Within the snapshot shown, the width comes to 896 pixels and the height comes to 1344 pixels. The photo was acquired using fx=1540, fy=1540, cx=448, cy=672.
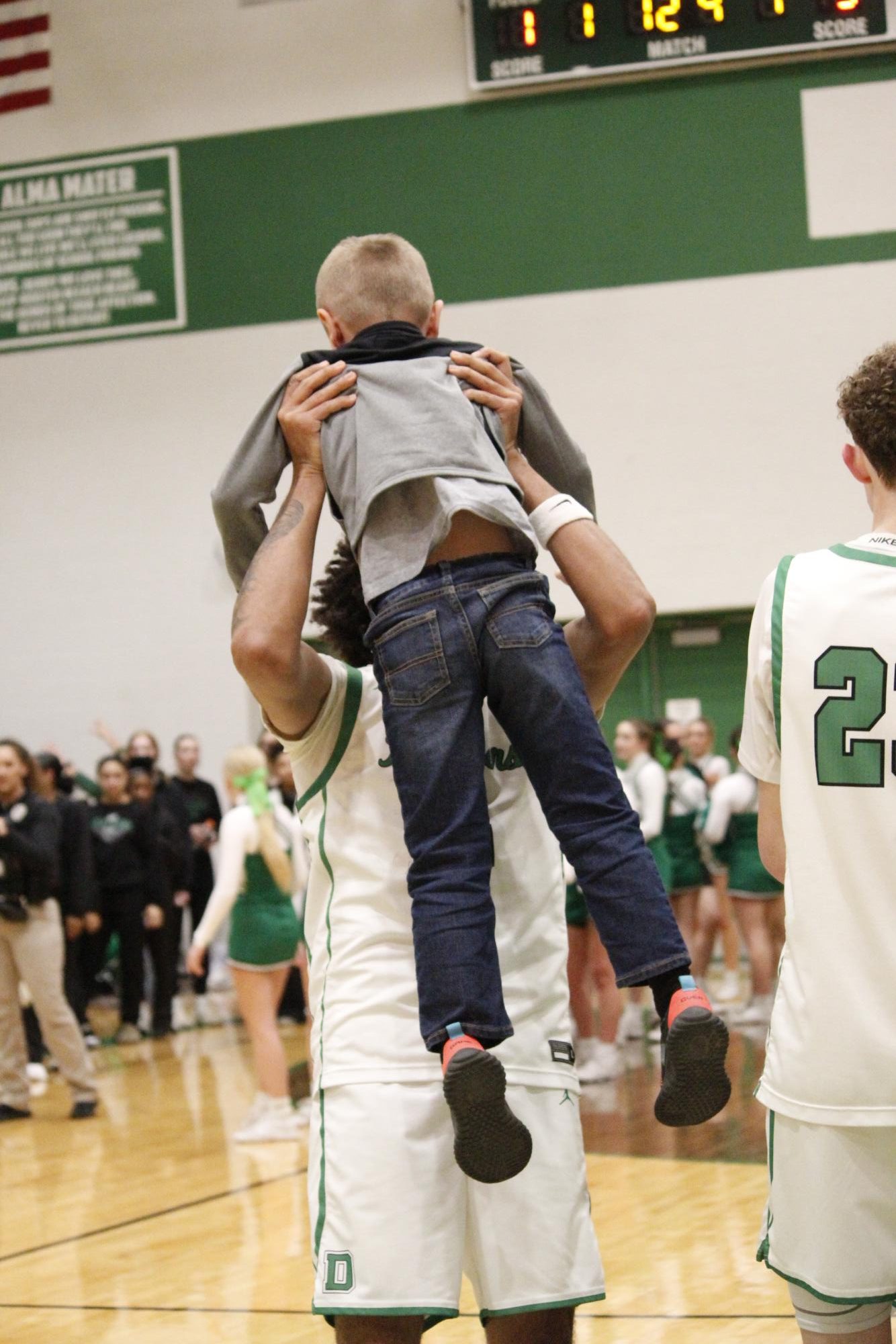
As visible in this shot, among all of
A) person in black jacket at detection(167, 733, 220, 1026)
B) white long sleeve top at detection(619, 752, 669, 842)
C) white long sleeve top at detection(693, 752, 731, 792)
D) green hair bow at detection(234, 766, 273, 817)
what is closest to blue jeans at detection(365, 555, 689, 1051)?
→ green hair bow at detection(234, 766, 273, 817)

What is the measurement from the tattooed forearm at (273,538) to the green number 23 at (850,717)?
0.78 metres

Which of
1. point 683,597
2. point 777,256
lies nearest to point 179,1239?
point 683,597

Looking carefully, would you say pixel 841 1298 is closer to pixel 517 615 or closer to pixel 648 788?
pixel 517 615

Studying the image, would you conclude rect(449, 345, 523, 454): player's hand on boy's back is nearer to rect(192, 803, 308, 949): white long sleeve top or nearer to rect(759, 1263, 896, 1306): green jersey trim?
Answer: rect(759, 1263, 896, 1306): green jersey trim

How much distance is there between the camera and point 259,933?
266 inches

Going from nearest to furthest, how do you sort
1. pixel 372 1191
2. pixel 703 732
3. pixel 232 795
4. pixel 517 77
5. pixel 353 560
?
1. pixel 372 1191
2. pixel 353 560
3. pixel 232 795
4. pixel 703 732
5. pixel 517 77

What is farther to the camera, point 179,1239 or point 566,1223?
point 179,1239

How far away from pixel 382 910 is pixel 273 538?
57 cm

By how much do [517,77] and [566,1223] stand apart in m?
10.6

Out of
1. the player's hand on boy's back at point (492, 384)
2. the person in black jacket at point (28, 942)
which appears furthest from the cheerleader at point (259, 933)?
the player's hand on boy's back at point (492, 384)

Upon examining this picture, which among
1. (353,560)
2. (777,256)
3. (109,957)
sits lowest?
(109,957)

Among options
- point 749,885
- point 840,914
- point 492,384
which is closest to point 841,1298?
point 840,914

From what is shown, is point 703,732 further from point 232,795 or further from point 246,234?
point 246,234

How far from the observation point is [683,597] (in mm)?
11547
